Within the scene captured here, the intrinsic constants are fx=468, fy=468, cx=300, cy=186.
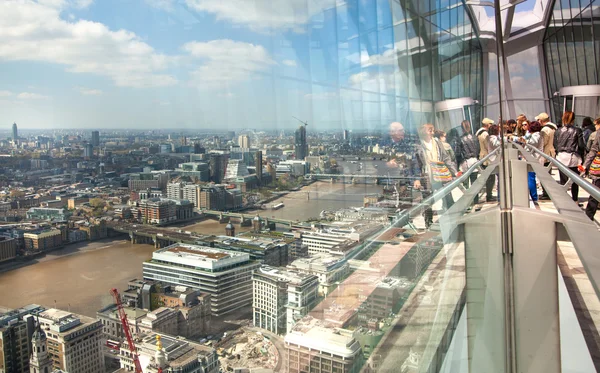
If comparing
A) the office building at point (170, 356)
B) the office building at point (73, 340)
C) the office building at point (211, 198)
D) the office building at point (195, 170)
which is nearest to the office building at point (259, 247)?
the office building at point (211, 198)

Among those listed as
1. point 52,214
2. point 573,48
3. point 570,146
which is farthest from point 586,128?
point 573,48

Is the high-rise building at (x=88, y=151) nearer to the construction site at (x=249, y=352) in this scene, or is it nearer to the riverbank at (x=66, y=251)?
the riverbank at (x=66, y=251)

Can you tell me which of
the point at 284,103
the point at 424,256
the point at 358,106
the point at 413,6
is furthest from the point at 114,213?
the point at 413,6

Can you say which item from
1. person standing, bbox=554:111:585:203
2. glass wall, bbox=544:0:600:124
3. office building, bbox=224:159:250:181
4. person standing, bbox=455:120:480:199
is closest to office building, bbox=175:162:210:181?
office building, bbox=224:159:250:181

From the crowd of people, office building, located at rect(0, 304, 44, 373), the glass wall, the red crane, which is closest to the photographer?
office building, located at rect(0, 304, 44, 373)

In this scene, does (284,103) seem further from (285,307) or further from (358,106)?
(285,307)

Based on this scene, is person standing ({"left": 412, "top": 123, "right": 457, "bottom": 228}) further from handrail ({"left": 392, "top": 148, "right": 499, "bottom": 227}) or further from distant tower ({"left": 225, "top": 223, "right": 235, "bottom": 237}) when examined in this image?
distant tower ({"left": 225, "top": 223, "right": 235, "bottom": 237})

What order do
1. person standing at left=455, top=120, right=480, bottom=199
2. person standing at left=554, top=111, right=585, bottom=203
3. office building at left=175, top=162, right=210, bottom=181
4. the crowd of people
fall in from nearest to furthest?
office building at left=175, top=162, right=210, bottom=181
the crowd of people
person standing at left=554, top=111, right=585, bottom=203
person standing at left=455, top=120, right=480, bottom=199
